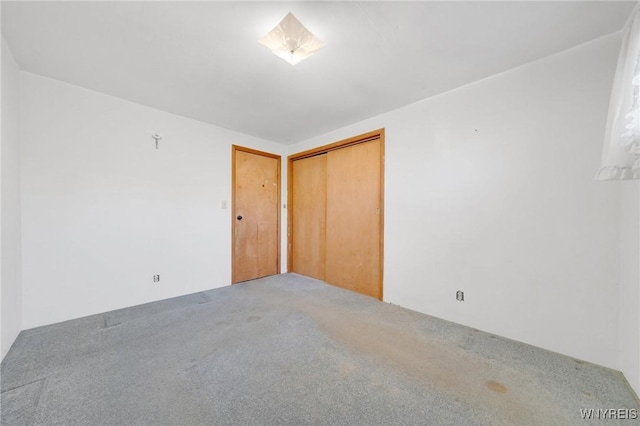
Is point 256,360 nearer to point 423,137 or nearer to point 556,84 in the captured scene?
point 423,137

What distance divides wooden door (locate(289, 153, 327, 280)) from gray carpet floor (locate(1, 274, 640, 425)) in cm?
165

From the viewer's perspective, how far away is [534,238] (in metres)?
1.99

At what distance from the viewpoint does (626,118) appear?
1252 millimetres

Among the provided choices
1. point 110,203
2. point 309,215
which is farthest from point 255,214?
point 110,203

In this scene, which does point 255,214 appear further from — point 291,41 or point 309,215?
point 291,41

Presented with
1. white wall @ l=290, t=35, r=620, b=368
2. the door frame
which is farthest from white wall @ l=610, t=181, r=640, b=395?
the door frame

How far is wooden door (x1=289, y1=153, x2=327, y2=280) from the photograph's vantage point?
3.99 meters

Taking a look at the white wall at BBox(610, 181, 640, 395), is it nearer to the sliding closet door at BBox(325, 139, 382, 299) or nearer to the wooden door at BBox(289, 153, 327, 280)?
the sliding closet door at BBox(325, 139, 382, 299)

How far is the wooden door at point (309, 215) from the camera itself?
3988mm

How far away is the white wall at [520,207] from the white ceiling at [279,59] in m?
0.28

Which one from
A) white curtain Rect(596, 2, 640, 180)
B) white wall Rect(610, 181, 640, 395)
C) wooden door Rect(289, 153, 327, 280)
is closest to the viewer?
white curtain Rect(596, 2, 640, 180)

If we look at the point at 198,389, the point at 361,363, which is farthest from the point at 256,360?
the point at 361,363

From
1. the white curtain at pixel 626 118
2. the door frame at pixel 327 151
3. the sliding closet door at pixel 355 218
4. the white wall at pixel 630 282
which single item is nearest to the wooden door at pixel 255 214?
the door frame at pixel 327 151

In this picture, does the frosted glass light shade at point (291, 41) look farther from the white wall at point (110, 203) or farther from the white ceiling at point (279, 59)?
the white wall at point (110, 203)
